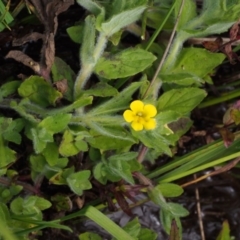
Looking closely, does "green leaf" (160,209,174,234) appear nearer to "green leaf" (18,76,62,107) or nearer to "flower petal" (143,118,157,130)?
"flower petal" (143,118,157,130)

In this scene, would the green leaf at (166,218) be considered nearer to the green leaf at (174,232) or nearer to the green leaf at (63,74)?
the green leaf at (174,232)

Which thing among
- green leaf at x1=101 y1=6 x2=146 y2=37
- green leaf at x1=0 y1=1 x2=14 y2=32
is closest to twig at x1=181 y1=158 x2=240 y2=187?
green leaf at x1=101 y1=6 x2=146 y2=37

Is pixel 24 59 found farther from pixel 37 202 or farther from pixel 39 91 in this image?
pixel 37 202

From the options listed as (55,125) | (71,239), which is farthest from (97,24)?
(71,239)

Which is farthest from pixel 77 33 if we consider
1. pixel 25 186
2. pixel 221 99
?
pixel 221 99

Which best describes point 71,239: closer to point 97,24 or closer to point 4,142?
point 4,142

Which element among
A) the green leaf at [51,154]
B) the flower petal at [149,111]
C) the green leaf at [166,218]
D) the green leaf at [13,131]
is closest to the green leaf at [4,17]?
the green leaf at [13,131]

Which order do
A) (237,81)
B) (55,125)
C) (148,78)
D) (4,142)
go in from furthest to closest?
(237,81), (148,78), (4,142), (55,125)
